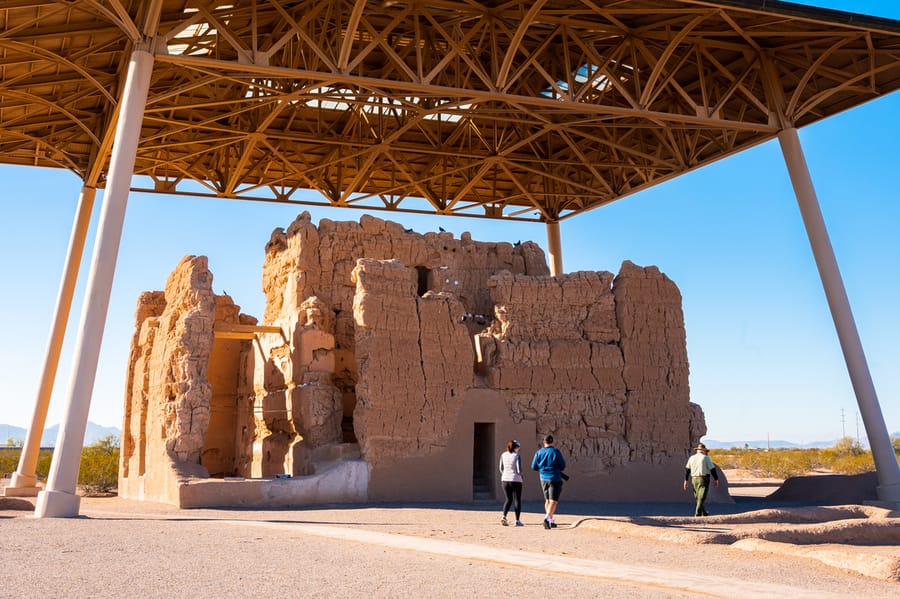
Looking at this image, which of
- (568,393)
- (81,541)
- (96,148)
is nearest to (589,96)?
(568,393)

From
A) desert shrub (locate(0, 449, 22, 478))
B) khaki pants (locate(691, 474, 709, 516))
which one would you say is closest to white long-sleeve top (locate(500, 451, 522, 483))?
khaki pants (locate(691, 474, 709, 516))

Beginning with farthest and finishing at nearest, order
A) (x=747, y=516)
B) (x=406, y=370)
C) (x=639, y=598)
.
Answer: (x=406, y=370), (x=747, y=516), (x=639, y=598)

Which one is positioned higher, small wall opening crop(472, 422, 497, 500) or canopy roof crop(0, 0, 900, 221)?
canopy roof crop(0, 0, 900, 221)

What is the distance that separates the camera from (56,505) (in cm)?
1361

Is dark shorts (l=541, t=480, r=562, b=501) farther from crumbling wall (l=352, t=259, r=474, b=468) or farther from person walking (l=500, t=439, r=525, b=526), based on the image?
crumbling wall (l=352, t=259, r=474, b=468)

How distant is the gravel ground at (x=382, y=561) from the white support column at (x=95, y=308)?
77 centimetres

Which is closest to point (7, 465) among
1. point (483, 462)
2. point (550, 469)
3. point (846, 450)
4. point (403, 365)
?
point (483, 462)

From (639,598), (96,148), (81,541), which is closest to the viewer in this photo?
(639,598)

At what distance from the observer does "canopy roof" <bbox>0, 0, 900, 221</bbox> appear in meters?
17.6

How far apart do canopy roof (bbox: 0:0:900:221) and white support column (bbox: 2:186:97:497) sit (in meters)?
1.90

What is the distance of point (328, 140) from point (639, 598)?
1809cm

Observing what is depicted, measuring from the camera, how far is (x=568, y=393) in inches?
766

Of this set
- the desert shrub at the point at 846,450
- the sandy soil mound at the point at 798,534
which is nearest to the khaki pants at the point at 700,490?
the sandy soil mound at the point at 798,534

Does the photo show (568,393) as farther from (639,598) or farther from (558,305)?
(639,598)
